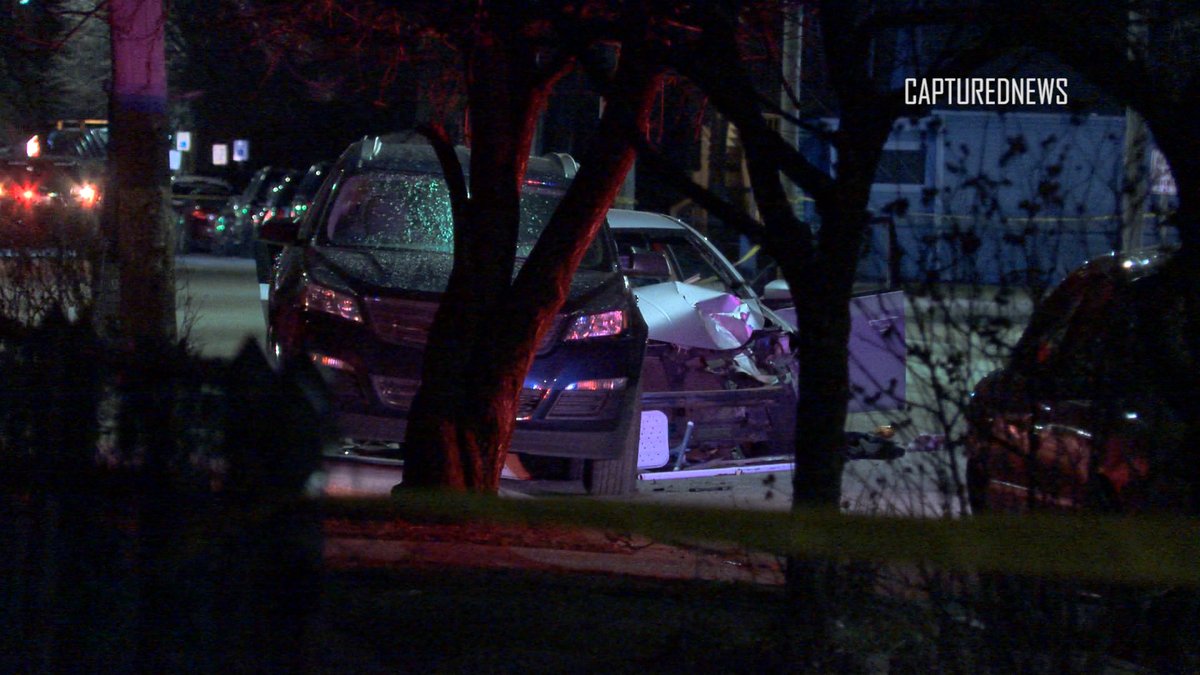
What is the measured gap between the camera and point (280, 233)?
8.77m

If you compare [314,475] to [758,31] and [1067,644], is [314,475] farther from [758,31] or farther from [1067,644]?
[758,31]

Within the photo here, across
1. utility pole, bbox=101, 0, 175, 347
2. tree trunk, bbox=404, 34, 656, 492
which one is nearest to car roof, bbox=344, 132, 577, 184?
utility pole, bbox=101, 0, 175, 347

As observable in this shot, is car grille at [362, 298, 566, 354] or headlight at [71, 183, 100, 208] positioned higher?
headlight at [71, 183, 100, 208]

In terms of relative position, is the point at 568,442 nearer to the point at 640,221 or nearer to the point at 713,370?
the point at 713,370

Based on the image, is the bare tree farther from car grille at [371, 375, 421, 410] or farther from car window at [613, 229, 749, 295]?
car window at [613, 229, 749, 295]

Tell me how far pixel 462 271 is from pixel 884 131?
2678mm

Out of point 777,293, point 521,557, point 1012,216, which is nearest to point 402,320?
A: point 521,557

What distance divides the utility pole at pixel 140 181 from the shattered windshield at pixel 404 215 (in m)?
1.17

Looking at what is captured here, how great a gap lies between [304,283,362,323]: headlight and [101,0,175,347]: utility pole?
55.7 inches

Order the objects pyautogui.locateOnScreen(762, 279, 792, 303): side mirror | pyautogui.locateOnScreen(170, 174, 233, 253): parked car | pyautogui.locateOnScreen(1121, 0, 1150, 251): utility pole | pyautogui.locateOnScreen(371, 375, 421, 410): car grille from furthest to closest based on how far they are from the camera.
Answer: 1. pyautogui.locateOnScreen(170, 174, 233, 253): parked car
2. pyautogui.locateOnScreen(762, 279, 792, 303): side mirror
3. pyautogui.locateOnScreen(371, 375, 421, 410): car grille
4. pyautogui.locateOnScreen(1121, 0, 1150, 251): utility pole

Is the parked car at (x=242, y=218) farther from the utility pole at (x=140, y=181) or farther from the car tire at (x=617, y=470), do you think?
the car tire at (x=617, y=470)

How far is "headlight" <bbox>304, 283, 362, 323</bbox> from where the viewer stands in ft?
25.7

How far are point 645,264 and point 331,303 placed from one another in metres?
2.32

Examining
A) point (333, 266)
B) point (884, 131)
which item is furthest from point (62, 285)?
point (884, 131)
